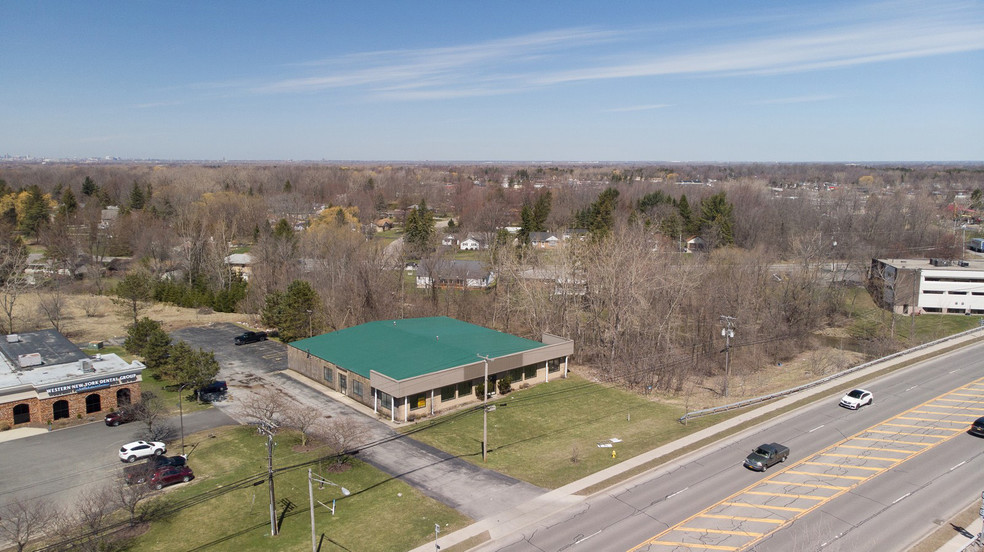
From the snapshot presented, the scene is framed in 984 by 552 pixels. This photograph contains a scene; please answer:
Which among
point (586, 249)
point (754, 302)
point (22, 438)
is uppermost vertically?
point (586, 249)

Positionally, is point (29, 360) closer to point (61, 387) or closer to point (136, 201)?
point (61, 387)

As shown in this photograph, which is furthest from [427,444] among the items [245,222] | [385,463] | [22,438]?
[245,222]

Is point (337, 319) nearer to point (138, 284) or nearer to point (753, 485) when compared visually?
point (138, 284)

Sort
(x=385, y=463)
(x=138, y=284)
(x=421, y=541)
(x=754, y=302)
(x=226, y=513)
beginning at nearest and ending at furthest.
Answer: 1. (x=421, y=541)
2. (x=226, y=513)
3. (x=385, y=463)
4. (x=754, y=302)
5. (x=138, y=284)

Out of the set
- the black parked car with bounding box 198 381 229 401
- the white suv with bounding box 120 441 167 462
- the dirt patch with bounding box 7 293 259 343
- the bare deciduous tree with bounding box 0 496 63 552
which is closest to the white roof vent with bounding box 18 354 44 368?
the black parked car with bounding box 198 381 229 401

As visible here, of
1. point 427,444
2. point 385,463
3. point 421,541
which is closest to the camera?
point 421,541

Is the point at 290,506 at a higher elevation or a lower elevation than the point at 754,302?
lower

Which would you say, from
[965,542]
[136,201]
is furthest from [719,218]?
[136,201]

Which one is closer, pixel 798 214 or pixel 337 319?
pixel 337 319

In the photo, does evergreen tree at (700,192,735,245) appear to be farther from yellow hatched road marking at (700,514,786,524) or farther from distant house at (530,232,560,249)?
yellow hatched road marking at (700,514,786,524)
